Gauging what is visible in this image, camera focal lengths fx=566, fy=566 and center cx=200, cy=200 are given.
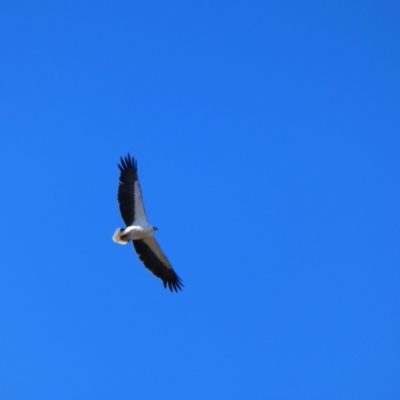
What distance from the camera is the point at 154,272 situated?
18.2 m

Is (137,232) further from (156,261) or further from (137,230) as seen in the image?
(156,261)

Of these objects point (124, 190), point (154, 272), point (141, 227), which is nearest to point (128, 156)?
point (124, 190)

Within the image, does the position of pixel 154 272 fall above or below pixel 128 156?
below

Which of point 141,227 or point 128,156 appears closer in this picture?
point 141,227

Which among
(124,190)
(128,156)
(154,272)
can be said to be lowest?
(154,272)

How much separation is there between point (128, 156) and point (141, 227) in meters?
2.61

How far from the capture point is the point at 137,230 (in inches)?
687

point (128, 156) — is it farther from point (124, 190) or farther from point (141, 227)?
point (141, 227)

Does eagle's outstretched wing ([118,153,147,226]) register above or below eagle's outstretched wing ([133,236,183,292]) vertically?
above

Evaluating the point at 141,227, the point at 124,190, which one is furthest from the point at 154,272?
the point at 124,190

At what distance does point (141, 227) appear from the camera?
17531 millimetres

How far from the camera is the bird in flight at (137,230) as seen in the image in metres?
17.6

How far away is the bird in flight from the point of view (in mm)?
17609

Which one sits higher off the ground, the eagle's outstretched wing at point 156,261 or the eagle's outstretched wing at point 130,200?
the eagle's outstretched wing at point 130,200
